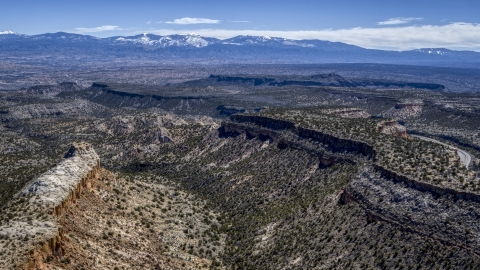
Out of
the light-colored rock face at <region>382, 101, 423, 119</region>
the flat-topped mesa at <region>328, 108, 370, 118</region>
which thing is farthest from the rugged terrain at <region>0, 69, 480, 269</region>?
the light-colored rock face at <region>382, 101, 423, 119</region>

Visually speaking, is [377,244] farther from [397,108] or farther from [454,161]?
[397,108]

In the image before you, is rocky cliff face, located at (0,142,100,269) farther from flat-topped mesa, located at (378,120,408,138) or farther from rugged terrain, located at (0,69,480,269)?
flat-topped mesa, located at (378,120,408,138)

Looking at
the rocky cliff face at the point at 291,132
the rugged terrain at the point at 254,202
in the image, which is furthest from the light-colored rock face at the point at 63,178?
the rocky cliff face at the point at 291,132

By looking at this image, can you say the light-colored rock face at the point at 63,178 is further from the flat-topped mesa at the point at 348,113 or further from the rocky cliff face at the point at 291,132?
the flat-topped mesa at the point at 348,113

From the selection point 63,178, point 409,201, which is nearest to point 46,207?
point 63,178

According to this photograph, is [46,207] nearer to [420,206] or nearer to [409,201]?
[409,201]

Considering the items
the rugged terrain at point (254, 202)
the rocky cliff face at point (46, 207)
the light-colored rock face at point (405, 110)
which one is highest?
the rocky cliff face at point (46, 207)

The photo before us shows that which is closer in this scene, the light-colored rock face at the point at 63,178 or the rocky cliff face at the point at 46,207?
the rocky cliff face at the point at 46,207
